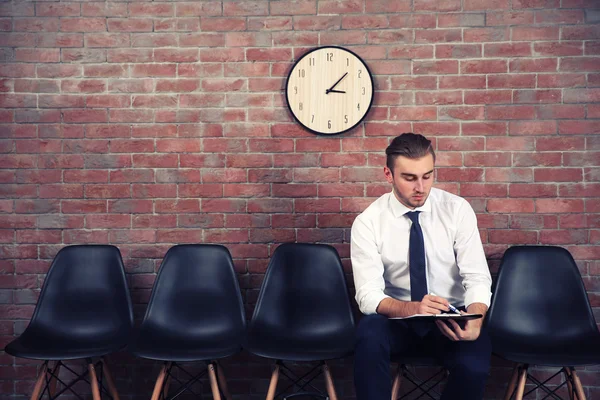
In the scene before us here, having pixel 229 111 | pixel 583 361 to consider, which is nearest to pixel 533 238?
pixel 583 361

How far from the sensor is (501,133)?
2.60 metres

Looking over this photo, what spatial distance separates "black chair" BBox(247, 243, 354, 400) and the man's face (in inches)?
22.7

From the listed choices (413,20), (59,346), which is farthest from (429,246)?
(59,346)

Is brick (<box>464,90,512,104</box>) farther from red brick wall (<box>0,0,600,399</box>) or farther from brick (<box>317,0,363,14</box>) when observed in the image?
brick (<box>317,0,363,14</box>)

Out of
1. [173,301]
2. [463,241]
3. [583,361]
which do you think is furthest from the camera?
[173,301]

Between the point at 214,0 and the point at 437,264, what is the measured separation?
184cm

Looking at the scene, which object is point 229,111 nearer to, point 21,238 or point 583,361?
point 21,238

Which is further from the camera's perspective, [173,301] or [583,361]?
[173,301]

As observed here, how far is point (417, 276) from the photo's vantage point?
6.88 ft

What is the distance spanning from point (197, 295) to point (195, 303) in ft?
0.14

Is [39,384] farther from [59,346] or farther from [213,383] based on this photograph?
[213,383]

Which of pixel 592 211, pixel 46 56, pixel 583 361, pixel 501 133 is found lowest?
pixel 583 361

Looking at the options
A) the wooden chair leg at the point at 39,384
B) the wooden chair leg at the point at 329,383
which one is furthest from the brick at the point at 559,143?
the wooden chair leg at the point at 39,384

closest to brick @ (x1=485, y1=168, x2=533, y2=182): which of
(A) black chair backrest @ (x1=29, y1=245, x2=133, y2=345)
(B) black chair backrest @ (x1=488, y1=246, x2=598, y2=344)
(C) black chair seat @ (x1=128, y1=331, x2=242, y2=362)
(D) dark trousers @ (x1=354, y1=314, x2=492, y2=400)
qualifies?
(B) black chair backrest @ (x1=488, y1=246, x2=598, y2=344)
